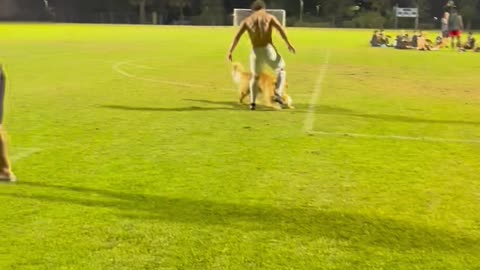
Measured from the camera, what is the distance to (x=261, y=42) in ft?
40.5

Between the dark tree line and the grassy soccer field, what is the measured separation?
57.4 m

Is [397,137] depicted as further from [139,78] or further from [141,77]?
[141,77]

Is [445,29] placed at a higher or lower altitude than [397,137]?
higher

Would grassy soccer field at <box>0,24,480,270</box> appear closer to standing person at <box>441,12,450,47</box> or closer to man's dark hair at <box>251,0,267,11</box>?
man's dark hair at <box>251,0,267,11</box>

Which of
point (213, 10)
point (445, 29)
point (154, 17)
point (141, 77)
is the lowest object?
point (141, 77)

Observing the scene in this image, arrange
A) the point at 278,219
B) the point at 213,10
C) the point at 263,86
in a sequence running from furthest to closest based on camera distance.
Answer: the point at 213,10, the point at 263,86, the point at 278,219

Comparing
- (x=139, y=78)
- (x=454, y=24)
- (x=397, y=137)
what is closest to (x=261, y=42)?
(x=397, y=137)

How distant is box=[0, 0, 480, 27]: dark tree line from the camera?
231 ft

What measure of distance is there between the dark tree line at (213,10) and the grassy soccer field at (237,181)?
57392 millimetres

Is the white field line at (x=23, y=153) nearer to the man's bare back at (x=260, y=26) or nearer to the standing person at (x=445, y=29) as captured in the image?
the man's bare back at (x=260, y=26)

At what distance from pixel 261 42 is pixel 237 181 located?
17.7 ft

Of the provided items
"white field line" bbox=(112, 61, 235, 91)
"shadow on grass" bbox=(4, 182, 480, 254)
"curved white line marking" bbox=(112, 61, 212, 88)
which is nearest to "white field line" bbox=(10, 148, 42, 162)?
"shadow on grass" bbox=(4, 182, 480, 254)

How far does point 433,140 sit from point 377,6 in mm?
63685

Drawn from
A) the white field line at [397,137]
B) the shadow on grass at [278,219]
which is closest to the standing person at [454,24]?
the white field line at [397,137]
